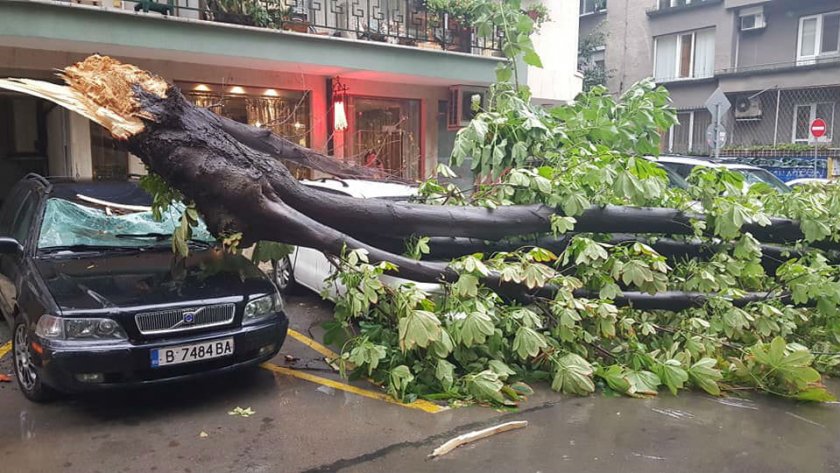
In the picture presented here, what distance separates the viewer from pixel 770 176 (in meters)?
Answer: 12.1

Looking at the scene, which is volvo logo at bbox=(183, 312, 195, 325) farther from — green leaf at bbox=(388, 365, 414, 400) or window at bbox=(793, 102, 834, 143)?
window at bbox=(793, 102, 834, 143)

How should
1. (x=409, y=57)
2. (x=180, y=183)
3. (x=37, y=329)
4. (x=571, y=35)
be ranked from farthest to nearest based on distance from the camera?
(x=571, y=35) < (x=409, y=57) < (x=180, y=183) < (x=37, y=329)

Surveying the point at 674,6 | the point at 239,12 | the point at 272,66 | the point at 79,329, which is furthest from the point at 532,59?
the point at 674,6

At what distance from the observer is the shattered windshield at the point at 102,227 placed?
17.7 feet

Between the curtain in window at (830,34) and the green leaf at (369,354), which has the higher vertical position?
the curtain in window at (830,34)

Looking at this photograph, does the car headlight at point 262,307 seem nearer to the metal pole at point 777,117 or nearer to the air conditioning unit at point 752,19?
the metal pole at point 777,117

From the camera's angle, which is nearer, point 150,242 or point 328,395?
point 328,395

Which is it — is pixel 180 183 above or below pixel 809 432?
above

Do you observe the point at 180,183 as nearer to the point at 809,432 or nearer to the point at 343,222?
the point at 343,222

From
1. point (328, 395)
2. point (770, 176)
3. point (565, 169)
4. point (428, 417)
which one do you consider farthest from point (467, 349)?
point (770, 176)

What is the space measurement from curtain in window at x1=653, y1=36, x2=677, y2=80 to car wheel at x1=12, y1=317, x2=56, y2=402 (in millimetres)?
28259

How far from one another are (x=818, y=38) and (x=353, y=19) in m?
20.0

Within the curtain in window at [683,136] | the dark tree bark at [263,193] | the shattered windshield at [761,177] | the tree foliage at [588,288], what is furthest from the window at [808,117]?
the dark tree bark at [263,193]

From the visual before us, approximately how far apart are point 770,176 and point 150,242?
11.1 m
